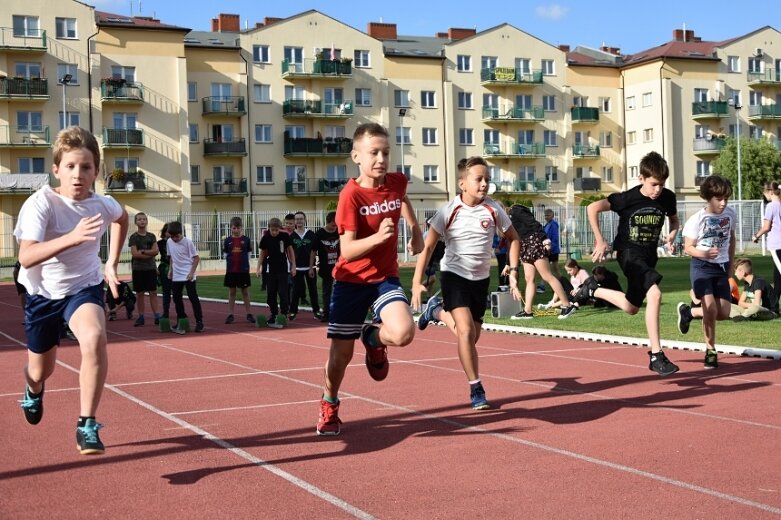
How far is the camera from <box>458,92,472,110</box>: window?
245 feet

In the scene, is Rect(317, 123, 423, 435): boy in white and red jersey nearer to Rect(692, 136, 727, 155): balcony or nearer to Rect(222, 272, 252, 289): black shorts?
Rect(222, 272, 252, 289): black shorts

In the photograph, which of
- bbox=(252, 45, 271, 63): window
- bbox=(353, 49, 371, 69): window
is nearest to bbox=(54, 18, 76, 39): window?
bbox=(252, 45, 271, 63): window

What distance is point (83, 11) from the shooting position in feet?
202

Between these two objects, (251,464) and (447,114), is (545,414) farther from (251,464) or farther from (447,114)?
(447,114)

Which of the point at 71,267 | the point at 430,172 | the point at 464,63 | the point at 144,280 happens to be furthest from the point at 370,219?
the point at 464,63

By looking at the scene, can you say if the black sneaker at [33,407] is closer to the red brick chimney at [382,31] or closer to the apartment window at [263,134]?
the apartment window at [263,134]

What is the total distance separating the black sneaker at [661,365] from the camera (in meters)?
9.20

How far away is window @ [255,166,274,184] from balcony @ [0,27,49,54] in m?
15.8

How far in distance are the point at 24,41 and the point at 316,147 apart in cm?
1985

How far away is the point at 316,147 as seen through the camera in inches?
2749

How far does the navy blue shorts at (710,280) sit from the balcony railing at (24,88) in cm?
5606

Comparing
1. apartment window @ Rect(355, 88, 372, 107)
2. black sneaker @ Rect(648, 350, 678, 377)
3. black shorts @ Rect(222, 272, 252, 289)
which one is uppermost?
apartment window @ Rect(355, 88, 372, 107)

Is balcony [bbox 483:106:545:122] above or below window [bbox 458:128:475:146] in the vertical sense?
above

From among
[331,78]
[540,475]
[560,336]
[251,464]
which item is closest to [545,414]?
[540,475]
